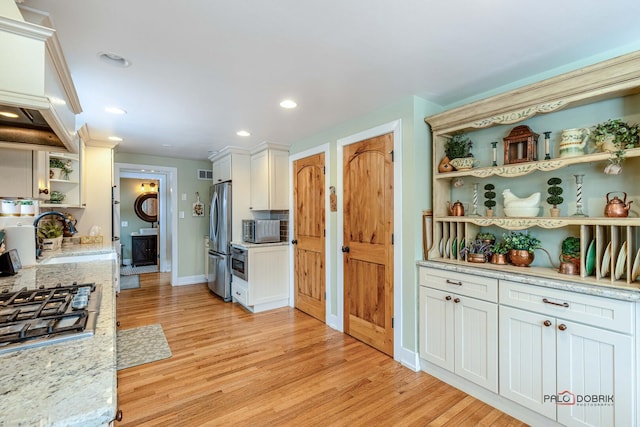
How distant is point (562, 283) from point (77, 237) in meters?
4.92

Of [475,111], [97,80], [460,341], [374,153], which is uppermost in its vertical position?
[97,80]

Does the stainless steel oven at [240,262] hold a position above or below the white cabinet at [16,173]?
below

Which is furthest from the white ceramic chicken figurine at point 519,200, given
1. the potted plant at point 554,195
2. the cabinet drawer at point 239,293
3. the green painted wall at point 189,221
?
the green painted wall at point 189,221

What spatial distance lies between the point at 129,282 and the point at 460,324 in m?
5.56

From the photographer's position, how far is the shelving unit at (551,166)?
1671mm

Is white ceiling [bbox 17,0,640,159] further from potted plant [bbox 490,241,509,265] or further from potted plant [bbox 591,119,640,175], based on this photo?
potted plant [bbox 490,241,509,265]

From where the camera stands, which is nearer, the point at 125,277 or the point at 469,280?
the point at 469,280

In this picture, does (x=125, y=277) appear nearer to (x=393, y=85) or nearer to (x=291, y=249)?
(x=291, y=249)

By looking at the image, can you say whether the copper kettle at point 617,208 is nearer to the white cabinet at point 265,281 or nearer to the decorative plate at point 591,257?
the decorative plate at point 591,257

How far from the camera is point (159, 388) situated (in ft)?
7.32

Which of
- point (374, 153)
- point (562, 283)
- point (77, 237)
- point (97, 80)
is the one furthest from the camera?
point (77, 237)

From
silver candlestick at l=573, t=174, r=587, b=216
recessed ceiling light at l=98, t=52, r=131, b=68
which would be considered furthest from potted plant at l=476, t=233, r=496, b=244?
recessed ceiling light at l=98, t=52, r=131, b=68

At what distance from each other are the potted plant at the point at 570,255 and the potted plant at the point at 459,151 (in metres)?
0.83

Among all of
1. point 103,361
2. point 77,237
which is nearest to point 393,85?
point 103,361
